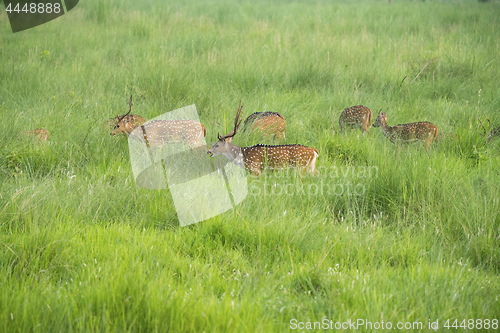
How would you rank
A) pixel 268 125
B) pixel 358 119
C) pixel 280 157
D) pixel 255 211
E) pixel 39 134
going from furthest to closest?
1. pixel 358 119
2. pixel 268 125
3. pixel 39 134
4. pixel 280 157
5. pixel 255 211

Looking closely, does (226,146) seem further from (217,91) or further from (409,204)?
(217,91)

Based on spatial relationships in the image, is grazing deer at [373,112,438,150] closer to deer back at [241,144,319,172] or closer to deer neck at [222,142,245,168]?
deer back at [241,144,319,172]

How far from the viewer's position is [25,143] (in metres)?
4.65

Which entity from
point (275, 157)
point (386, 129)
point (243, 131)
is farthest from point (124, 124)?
point (386, 129)

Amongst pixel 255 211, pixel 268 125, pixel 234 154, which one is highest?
pixel 268 125

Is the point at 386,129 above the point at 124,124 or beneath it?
beneath

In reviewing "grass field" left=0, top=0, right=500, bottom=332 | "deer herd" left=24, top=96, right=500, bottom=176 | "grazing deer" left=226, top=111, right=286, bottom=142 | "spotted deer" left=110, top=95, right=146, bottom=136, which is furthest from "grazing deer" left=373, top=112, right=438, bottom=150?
"spotted deer" left=110, top=95, right=146, bottom=136

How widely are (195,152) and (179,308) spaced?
2531mm

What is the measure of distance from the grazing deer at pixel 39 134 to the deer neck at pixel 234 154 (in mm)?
1918

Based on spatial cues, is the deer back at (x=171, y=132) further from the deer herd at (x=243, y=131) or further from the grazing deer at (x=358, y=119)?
the grazing deer at (x=358, y=119)

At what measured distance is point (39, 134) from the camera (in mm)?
4750

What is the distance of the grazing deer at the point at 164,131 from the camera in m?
4.93

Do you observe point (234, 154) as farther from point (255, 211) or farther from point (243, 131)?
point (255, 211)

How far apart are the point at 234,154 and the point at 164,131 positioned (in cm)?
97
